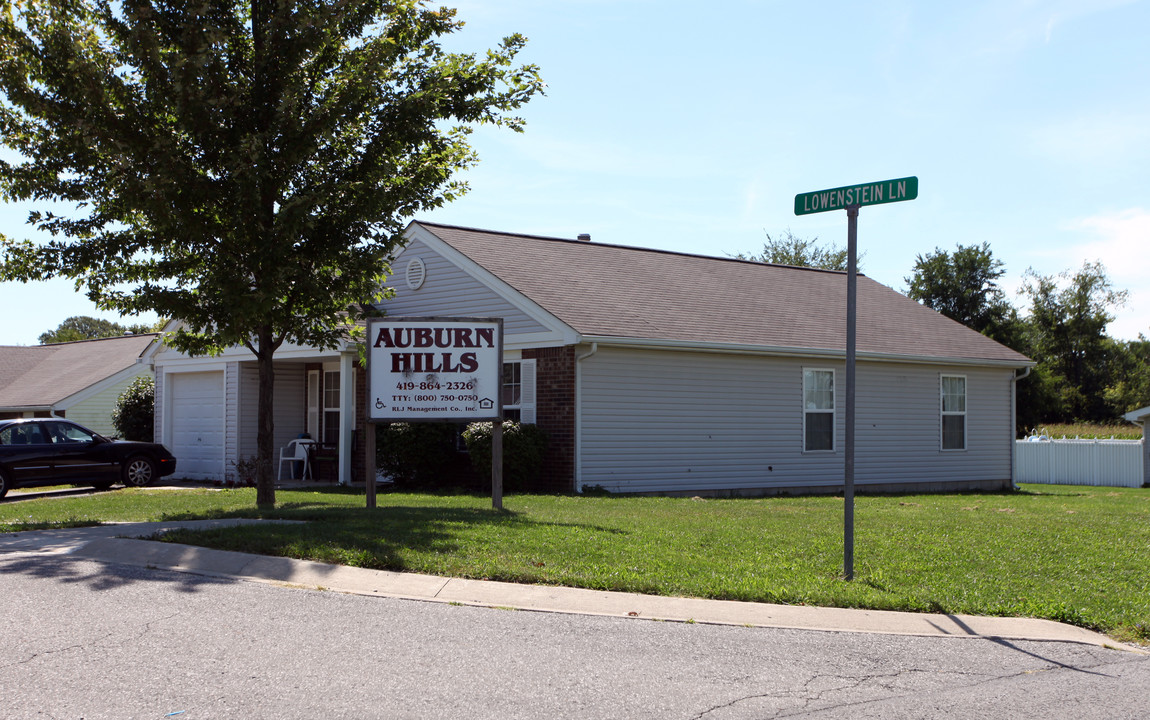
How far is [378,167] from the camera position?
13.8m

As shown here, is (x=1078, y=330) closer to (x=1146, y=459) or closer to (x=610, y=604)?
(x=1146, y=459)

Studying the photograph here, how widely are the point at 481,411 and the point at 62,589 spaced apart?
6.12 metres

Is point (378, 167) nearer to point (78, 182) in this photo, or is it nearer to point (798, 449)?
point (78, 182)

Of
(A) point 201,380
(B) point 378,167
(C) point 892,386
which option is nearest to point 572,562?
(B) point 378,167

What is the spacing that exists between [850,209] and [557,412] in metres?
10.1

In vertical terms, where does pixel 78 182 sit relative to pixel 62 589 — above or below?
above

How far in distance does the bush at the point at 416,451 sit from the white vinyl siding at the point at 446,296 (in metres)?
2.37

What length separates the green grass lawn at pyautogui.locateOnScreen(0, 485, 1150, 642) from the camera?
8.17m

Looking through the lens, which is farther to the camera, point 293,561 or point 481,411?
point 481,411

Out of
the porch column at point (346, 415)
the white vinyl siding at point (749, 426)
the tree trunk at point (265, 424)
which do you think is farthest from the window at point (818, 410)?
the tree trunk at point (265, 424)

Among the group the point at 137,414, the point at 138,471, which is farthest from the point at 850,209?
the point at 137,414

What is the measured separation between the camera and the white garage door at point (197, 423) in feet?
79.5

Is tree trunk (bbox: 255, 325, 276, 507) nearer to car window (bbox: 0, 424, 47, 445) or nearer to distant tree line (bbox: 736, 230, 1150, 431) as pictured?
car window (bbox: 0, 424, 47, 445)

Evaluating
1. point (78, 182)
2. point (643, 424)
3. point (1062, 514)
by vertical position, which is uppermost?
point (78, 182)
